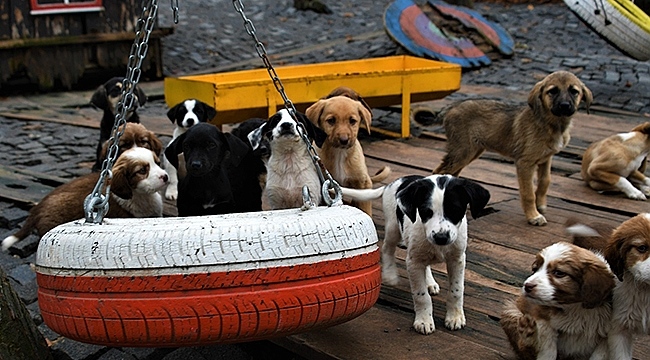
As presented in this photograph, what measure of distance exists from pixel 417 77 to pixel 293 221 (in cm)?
639

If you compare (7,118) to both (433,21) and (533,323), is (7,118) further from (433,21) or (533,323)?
(533,323)

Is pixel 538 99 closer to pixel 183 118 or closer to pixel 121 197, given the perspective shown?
pixel 183 118

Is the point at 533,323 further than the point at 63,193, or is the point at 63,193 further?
the point at 63,193

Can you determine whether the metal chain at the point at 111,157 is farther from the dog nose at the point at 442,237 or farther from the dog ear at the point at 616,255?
the dog ear at the point at 616,255

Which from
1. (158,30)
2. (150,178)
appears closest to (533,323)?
(150,178)

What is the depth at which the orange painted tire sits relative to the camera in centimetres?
349

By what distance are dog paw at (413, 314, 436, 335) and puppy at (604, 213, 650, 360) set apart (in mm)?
1011

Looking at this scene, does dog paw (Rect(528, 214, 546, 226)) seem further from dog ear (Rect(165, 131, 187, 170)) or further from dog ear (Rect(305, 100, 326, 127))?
dog ear (Rect(165, 131, 187, 170))

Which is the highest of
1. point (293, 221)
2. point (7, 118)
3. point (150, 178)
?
point (293, 221)

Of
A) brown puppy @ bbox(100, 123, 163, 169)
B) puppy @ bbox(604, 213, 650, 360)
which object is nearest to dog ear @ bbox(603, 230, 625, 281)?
puppy @ bbox(604, 213, 650, 360)

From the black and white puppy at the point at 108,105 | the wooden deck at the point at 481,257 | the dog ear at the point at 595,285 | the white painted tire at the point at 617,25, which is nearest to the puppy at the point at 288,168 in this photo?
the wooden deck at the point at 481,257

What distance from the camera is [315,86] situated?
9055 mm

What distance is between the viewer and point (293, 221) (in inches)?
149

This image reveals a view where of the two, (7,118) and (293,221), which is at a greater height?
(293,221)
